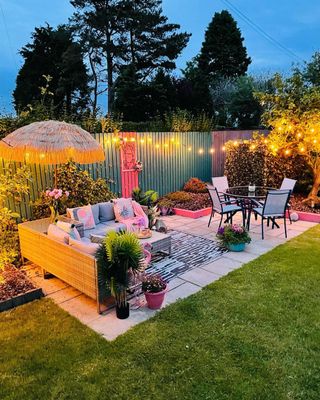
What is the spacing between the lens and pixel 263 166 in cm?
898

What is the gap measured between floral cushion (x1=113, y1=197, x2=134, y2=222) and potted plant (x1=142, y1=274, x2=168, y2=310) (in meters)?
2.33

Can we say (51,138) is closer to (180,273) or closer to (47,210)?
(47,210)

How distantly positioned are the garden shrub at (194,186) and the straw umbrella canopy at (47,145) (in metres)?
5.12

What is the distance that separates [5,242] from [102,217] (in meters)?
1.73

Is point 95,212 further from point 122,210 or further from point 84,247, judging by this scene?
point 84,247

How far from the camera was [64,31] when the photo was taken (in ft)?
67.5

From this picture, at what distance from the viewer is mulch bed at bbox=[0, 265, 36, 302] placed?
3859mm

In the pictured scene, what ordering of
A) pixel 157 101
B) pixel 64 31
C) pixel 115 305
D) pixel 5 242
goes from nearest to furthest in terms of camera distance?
pixel 115 305, pixel 5 242, pixel 157 101, pixel 64 31

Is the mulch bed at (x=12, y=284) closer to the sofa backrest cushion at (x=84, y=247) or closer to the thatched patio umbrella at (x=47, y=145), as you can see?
the sofa backrest cushion at (x=84, y=247)

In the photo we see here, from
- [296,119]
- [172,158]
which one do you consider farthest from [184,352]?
[172,158]

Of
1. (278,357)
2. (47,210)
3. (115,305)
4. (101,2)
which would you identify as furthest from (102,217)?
(101,2)

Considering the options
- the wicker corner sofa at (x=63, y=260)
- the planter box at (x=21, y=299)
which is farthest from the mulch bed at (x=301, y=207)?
the planter box at (x=21, y=299)

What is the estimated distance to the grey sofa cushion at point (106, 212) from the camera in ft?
19.1

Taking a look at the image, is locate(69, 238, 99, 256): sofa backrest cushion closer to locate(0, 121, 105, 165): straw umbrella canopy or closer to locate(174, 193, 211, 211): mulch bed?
locate(0, 121, 105, 165): straw umbrella canopy
